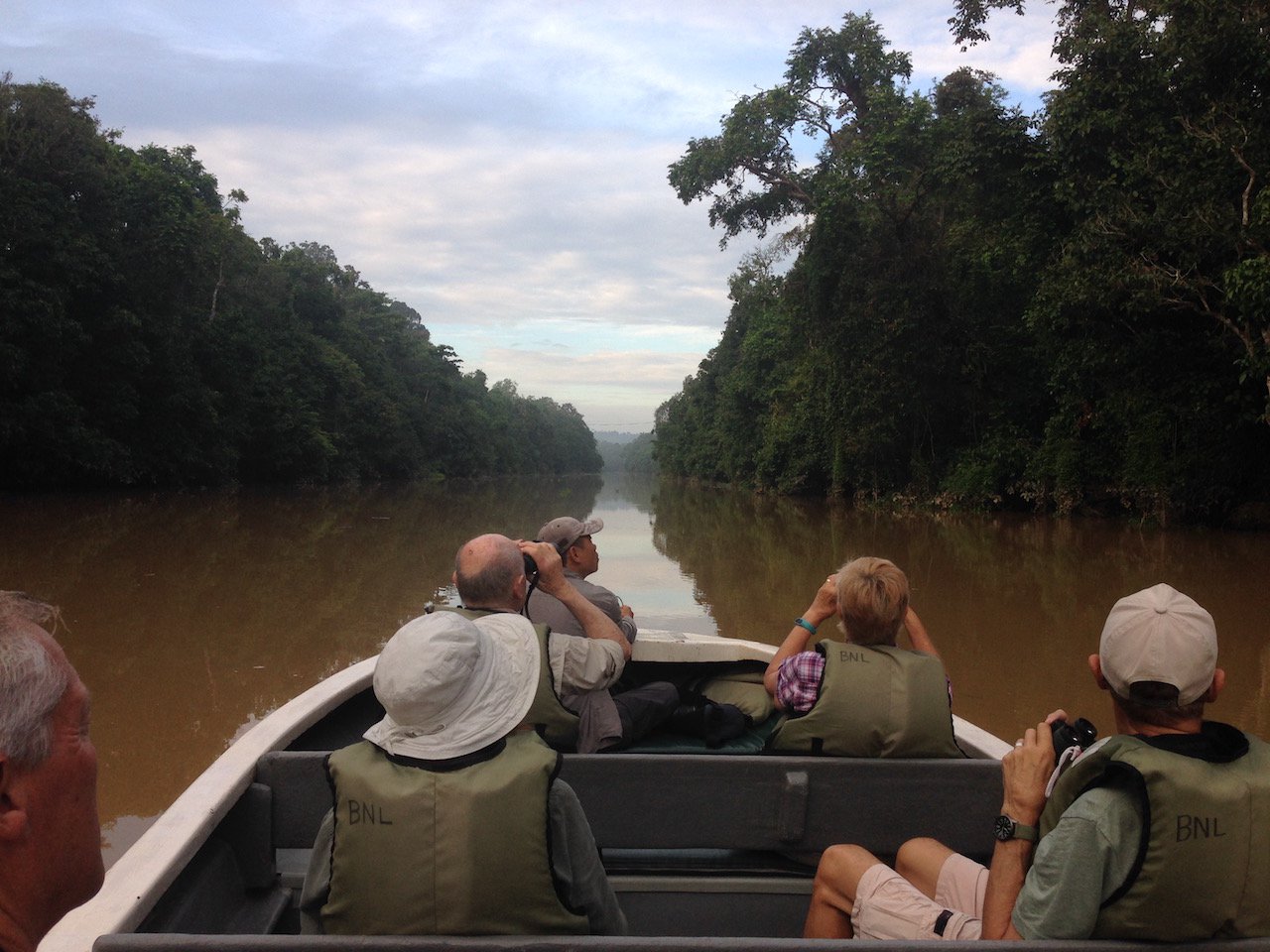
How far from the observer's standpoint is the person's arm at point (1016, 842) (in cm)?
181

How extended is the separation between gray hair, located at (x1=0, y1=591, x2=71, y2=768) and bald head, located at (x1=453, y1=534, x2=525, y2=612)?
1.74 metres

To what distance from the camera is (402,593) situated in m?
10.0

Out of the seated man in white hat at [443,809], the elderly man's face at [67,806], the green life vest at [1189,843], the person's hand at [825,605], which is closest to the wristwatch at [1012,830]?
the green life vest at [1189,843]

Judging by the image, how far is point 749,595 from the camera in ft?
34.1

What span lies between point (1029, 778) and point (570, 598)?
5.50 feet

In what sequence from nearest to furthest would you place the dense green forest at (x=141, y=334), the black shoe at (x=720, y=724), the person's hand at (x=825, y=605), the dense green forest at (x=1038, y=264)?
the person's hand at (x=825, y=605), the black shoe at (x=720, y=724), the dense green forest at (x=1038, y=264), the dense green forest at (x=141, y=334)

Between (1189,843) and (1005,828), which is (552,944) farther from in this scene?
(1189,843)

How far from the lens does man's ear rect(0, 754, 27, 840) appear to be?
3.12 ft

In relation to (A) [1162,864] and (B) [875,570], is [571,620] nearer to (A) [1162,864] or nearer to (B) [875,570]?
(B) [875,570]

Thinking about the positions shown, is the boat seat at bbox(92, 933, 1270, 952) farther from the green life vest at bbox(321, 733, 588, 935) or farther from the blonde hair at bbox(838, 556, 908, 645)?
the blonde hair at bbox(838, 556, 908, 645)

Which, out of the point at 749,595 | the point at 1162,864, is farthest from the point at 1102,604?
the point at 1162,864

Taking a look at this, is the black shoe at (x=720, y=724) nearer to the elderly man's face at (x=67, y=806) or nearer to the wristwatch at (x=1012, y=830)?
the wristwatch at (x=1012, y=830)

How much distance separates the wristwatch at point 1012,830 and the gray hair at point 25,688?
5.11 feet

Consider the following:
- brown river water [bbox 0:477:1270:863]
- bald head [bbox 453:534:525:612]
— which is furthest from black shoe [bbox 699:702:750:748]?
brown river water [bbox 0:477:1270:863]
